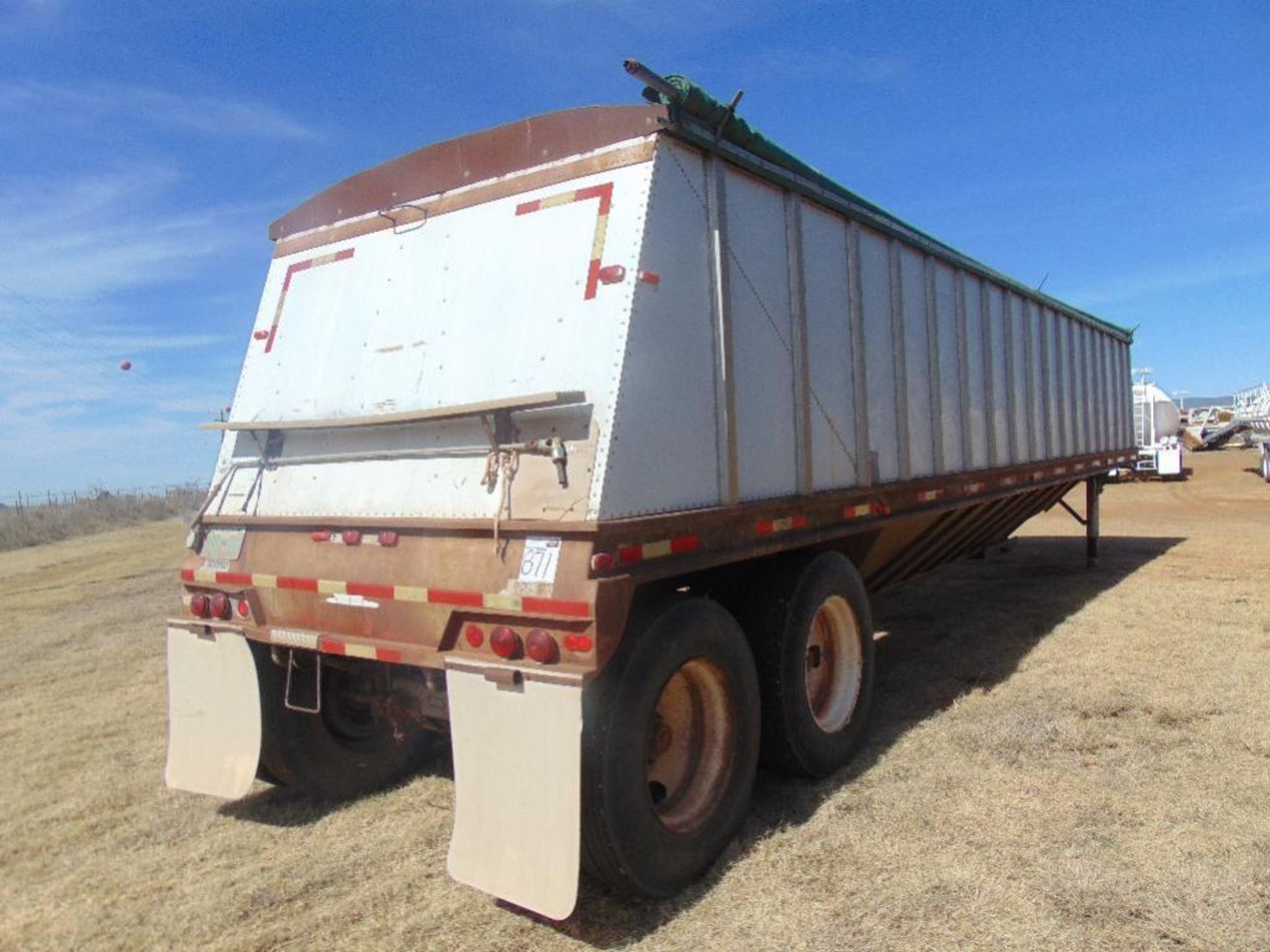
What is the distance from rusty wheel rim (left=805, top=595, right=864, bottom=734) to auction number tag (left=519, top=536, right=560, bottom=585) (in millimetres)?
2025

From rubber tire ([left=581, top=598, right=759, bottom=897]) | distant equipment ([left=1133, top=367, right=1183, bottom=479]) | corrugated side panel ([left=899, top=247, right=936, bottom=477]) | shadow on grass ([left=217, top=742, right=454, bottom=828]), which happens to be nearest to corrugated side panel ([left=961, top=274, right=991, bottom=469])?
corrugated side panel ([left=899, top=247, right=936, bottom=477])

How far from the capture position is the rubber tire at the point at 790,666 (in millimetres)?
4156

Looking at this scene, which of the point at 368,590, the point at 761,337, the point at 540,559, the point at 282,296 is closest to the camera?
the point at 540,559

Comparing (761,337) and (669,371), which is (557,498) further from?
(761,337)

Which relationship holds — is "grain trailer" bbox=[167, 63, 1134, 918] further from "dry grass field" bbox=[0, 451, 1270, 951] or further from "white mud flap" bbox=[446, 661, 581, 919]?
"dry grass field" bbox=[0, 451, 1270, 951]

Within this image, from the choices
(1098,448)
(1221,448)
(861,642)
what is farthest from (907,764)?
(1221,448)

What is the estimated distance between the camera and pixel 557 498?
3238mm

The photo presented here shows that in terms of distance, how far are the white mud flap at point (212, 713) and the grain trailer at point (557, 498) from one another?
15 millimetres

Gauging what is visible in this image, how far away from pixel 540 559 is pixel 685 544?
0.63 meters

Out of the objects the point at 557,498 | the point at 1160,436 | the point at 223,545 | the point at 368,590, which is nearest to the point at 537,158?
the point at 557,498

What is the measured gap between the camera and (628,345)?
3.32 m

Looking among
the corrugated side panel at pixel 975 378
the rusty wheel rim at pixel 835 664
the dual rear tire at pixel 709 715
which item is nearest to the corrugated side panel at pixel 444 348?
the dual rear tire at pixel 709 715

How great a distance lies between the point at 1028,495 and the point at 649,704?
662 cm

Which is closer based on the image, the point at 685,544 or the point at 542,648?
the point at 542,648
